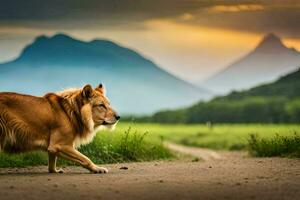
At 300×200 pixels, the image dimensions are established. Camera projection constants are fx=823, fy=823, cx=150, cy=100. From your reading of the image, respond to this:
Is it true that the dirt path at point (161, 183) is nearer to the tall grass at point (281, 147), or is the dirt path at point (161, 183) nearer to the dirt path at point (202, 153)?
the tall grass at point (281, 147)

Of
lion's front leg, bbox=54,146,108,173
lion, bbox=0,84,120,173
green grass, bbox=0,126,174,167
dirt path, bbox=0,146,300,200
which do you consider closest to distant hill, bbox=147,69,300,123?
green grass, bbox=0,126,174,167

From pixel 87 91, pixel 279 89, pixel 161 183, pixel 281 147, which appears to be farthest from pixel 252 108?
pixel 161 183

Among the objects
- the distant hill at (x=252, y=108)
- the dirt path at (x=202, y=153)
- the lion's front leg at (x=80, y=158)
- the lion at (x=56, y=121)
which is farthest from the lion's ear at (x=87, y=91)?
the distant hill at (x=252, y=108)

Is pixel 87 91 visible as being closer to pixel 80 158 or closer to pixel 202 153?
pixel 80 158

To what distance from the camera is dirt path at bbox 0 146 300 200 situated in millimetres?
11258

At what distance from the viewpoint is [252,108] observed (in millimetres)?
53844

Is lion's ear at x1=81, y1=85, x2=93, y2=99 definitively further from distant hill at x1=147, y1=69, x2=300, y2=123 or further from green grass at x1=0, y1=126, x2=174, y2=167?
distant hill at x1=147, y1=69, x2=300, y2=123

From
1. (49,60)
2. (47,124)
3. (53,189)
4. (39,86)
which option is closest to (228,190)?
(53,189)

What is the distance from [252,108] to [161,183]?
41893mm

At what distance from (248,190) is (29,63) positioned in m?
109

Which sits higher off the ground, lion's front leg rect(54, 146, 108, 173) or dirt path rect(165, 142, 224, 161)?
dirt path rect(165, 142, 224, 161)

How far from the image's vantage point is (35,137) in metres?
14.0

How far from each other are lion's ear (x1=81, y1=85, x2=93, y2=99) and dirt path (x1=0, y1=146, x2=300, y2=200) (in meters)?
1.37

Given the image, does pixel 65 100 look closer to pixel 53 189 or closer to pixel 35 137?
pixel 35 137
